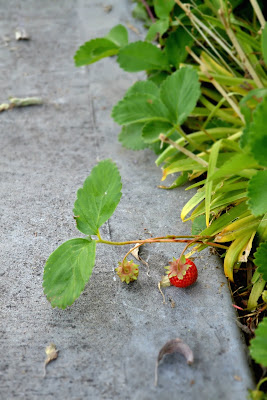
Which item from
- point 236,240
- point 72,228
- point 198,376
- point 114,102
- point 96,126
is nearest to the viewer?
point 198,376

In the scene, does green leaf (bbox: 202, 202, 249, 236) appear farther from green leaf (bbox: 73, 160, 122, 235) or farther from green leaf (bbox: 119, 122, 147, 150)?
green leaf (bbox: 119, 122, 147, 150)

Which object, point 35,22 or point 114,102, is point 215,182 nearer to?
point 114,102

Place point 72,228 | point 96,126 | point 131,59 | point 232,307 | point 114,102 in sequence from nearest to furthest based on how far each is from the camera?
point 232,307
point 72,228
point 131,59
point 96,126
point 114,102

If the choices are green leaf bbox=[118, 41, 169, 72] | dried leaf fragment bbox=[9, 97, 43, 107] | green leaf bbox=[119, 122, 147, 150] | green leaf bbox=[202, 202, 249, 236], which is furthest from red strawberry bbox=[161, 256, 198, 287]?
dried leaf fragment bbox=[9, 97, 43, 107]

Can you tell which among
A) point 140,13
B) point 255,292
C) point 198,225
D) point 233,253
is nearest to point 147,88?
point 198,225

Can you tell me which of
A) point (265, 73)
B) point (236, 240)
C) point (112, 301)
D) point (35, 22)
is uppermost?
point (265, 73)

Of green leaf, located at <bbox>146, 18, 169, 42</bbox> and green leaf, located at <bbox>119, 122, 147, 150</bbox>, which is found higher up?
green leaf, located at <bbox>146, 18, 169, 42</bbox>

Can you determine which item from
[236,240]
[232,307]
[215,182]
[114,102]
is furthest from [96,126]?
[232,307]

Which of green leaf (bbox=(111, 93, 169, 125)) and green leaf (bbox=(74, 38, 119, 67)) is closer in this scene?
green leaf (bbox=(111, 93, 169, 125))

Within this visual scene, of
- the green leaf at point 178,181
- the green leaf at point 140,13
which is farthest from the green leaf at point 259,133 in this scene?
the green leaf at point 140,13
